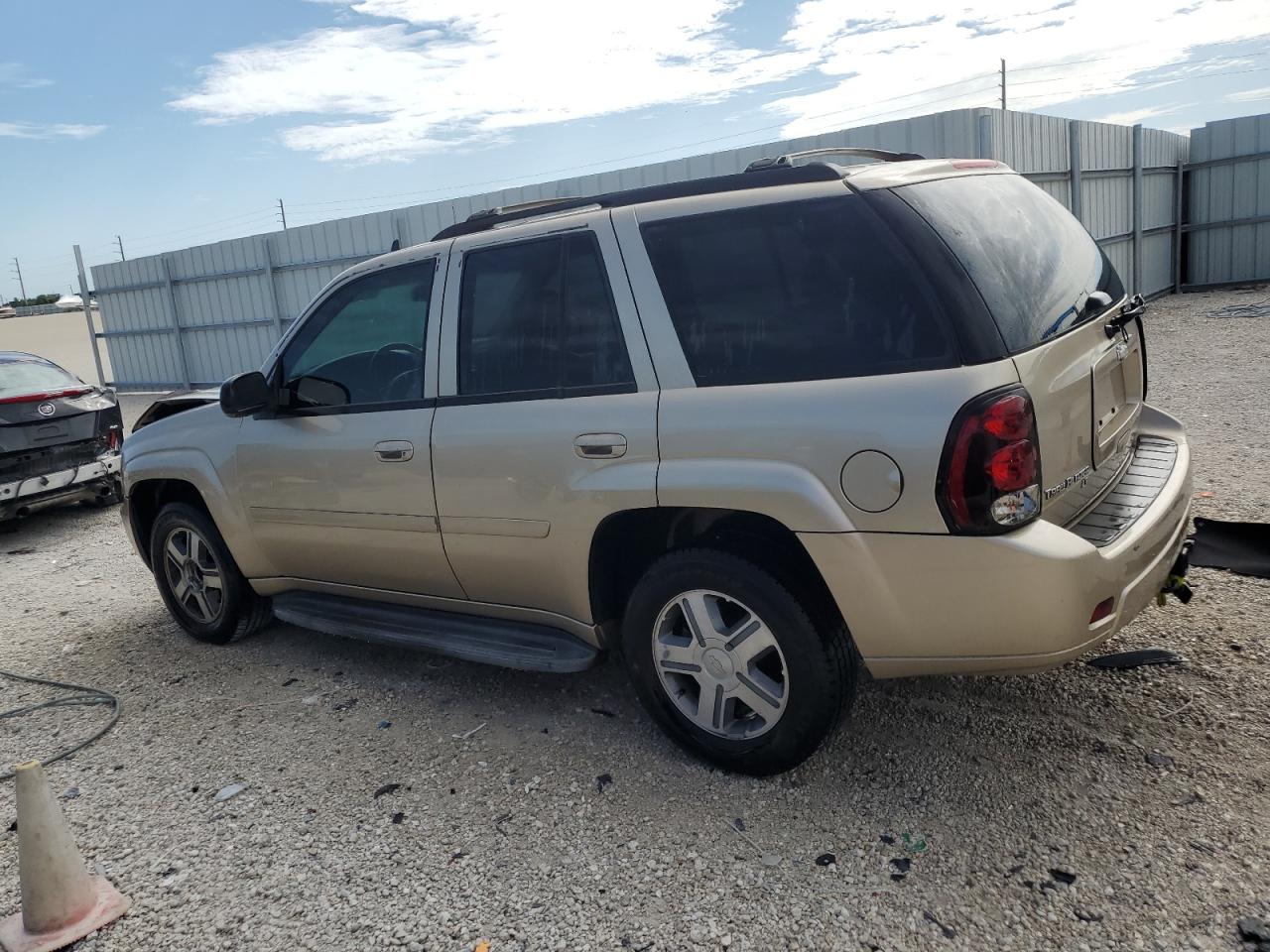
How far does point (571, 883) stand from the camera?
279 cm

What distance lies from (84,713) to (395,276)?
2.44 metres

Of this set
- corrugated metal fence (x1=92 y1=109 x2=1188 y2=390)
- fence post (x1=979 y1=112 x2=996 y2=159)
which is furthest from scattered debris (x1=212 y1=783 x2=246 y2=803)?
fence post (x1=979 y1=112 x2=996 y2=159)

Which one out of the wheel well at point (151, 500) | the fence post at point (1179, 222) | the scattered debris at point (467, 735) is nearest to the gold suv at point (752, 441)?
the scattered debris at point (467, 735)

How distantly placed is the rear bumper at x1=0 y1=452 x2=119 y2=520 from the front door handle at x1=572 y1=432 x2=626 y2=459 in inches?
256

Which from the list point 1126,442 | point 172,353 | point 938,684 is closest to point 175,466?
point 938,684

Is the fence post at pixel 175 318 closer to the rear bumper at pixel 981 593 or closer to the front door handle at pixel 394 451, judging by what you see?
the front door handle at pixel 394 451

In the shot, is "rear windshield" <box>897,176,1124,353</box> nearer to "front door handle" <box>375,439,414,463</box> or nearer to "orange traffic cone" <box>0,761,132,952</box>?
"front door handle" <box>375,439,414,463</box>

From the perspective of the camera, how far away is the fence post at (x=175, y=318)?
1948 centimetres

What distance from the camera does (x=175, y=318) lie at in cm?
1961

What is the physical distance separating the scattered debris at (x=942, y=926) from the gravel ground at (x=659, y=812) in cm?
2

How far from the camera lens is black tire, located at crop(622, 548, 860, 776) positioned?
2.92 m

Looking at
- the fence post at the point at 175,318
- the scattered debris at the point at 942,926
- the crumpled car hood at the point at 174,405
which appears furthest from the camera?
the fence post at the point at 175,318

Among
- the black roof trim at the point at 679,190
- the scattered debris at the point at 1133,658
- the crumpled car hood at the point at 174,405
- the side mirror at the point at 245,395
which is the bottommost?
the scattered debris at the point at 1133,658

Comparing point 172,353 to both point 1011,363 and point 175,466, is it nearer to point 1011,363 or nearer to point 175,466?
point 175,466
